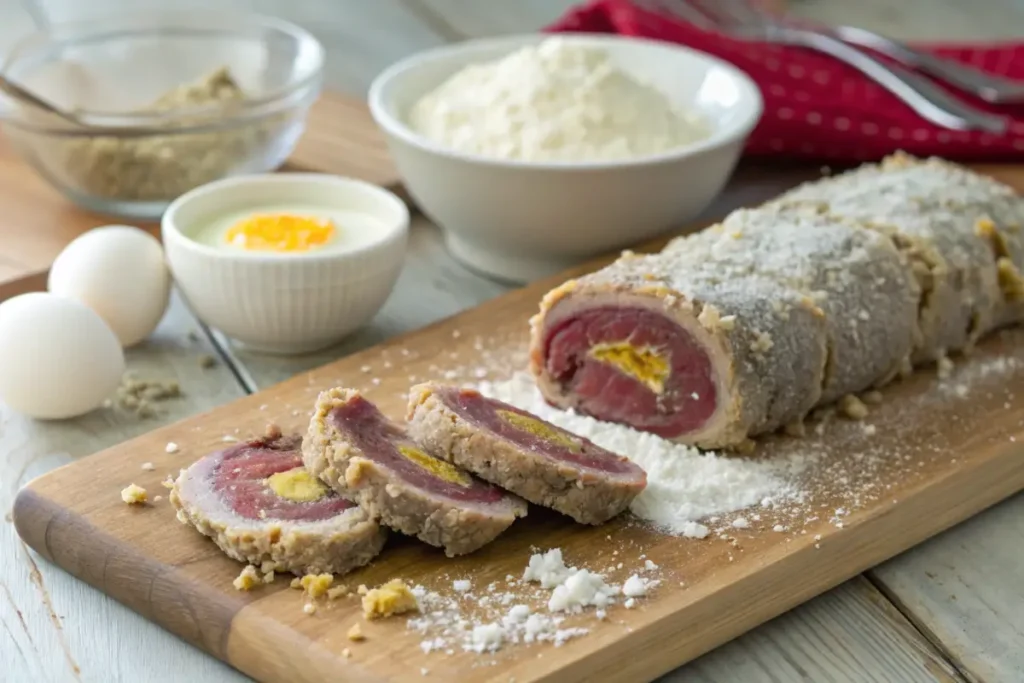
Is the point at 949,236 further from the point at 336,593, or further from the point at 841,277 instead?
the point at 336,593

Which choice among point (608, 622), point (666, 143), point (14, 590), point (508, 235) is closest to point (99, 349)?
point (14, 590)

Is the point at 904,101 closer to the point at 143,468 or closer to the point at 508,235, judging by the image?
the point at 508,235

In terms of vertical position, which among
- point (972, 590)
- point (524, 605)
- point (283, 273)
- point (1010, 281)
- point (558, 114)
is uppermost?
point (558, 114)

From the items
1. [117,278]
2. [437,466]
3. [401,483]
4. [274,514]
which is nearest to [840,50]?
[117,278]

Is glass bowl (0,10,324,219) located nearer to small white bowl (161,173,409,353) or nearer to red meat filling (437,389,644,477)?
small white bowl (161,173,409,353)

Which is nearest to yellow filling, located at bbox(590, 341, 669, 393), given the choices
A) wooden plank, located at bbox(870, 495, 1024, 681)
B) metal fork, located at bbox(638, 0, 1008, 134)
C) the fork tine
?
wooden plank, located at bbox(870, 495, 1024, 681)

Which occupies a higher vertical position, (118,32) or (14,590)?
(118,32)
